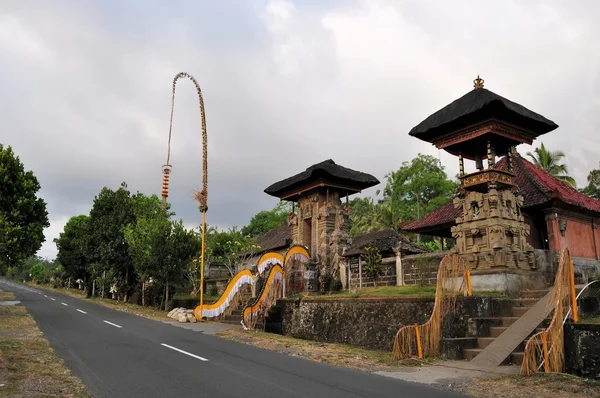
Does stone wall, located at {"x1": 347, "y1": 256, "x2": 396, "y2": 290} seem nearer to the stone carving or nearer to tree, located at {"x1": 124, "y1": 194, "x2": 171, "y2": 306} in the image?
the stone carving

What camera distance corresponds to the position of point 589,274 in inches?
650

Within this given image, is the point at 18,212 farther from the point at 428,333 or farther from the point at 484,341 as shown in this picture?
the point at 484,341

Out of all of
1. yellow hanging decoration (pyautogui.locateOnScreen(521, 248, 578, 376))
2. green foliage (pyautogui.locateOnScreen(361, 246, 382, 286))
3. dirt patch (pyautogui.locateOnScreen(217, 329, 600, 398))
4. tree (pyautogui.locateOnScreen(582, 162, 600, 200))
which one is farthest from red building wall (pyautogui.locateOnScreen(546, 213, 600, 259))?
tree (pyautogui.locateOnScreen(582, 162, 600, 200))

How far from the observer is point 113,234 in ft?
112

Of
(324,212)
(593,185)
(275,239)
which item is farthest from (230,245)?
(593,185)

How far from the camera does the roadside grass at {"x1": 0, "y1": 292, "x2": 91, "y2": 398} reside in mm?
6661

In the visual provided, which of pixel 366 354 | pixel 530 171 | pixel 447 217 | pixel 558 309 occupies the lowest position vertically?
pixel 366 354

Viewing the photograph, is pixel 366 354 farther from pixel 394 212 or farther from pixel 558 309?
pixel 394 212

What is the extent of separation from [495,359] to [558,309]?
1686mm

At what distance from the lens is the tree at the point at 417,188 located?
145 ft

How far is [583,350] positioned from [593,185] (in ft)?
128

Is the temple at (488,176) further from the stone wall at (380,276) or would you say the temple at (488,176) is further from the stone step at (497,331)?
the stone wall at (380,276)

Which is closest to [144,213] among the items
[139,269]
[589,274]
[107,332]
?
[139,269]

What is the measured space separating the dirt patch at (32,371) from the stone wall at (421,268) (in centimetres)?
1175
